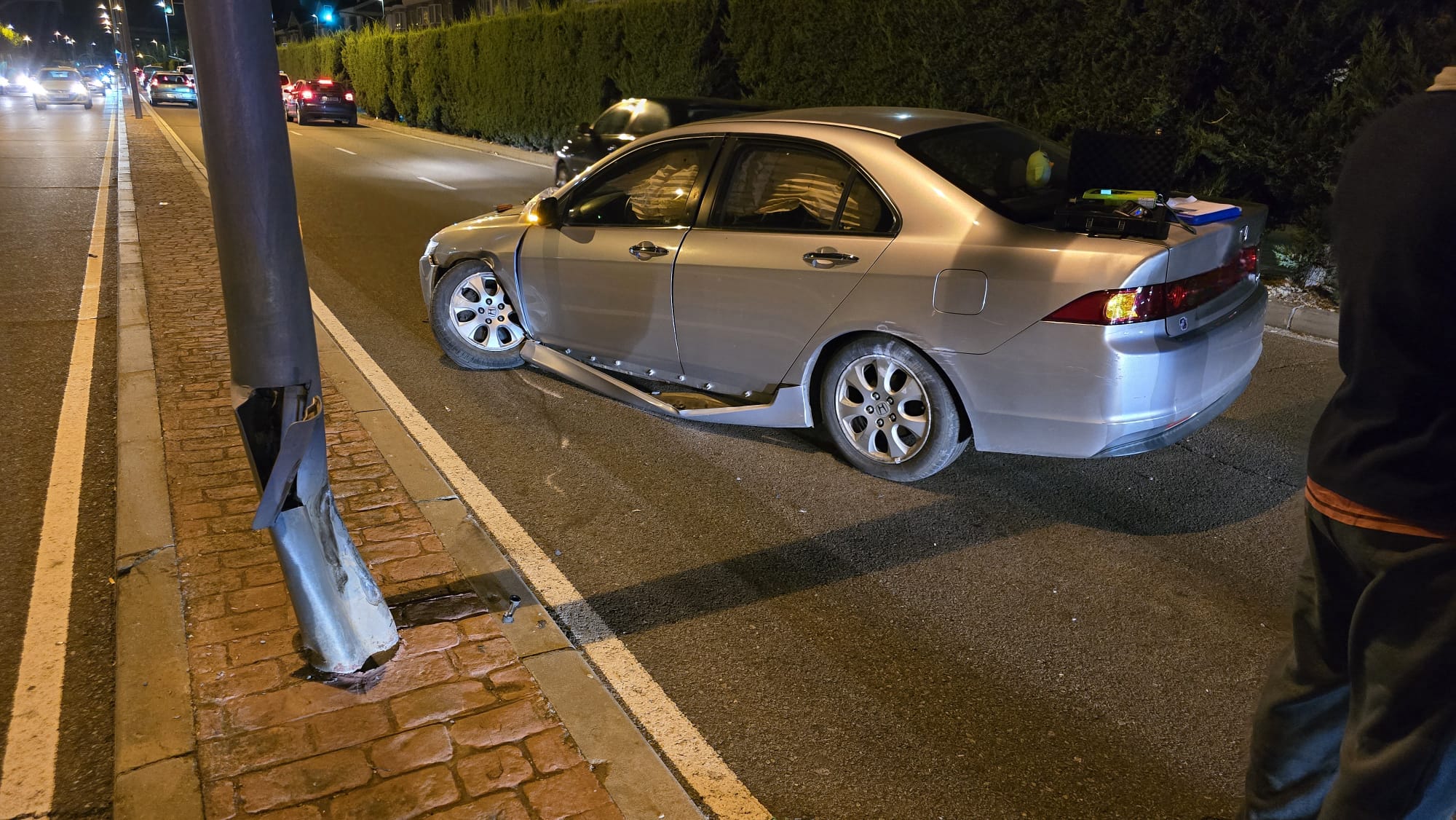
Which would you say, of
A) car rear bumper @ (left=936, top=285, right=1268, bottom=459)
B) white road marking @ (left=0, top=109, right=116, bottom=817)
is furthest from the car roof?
white road marking @ (left=0, top=109, right=116, bottom=817)

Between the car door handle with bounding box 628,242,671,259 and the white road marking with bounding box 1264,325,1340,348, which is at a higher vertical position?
the car door handle with bounding box 628,242,671,259

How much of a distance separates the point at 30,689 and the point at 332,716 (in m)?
1.09

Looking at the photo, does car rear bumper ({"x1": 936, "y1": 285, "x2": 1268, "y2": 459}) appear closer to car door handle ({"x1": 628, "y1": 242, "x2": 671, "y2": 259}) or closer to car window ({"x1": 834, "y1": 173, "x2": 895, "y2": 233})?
car window ({"x1": 834, "y1": 173, "x2": 895, "y2": 233})

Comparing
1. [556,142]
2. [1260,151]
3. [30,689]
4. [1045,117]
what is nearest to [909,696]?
[30,689]

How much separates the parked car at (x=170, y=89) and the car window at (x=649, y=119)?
39.8 metres

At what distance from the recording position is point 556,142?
22.6 m

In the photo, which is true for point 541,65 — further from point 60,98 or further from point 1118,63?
point 60,98

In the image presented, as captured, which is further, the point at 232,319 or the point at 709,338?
the point at 709,338

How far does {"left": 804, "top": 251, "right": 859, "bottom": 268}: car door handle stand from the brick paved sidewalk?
2076 millimetres

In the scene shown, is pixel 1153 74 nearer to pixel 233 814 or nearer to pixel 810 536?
pixel 810 536

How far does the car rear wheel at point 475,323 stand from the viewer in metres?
6.46

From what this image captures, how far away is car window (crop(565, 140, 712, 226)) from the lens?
534 cm

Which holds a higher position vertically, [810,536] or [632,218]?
[632,218]

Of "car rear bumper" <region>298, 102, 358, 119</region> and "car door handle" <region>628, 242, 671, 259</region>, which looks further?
"car rear bumper" <region>298, 102, 358, 119</region>
